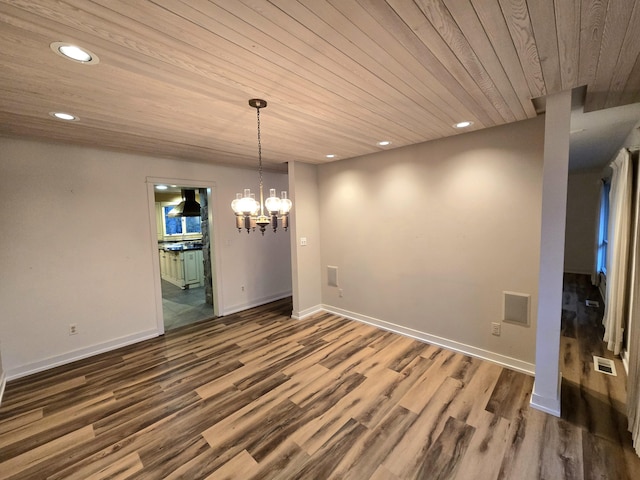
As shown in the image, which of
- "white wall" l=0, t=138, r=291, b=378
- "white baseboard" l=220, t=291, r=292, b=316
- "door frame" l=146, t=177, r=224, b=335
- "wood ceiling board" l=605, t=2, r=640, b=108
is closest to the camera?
"wood ceiling board" l=605, t=2, r=640, b=108

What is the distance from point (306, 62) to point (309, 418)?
2.67 meters

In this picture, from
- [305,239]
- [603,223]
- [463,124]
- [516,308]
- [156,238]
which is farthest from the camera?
[603,223]

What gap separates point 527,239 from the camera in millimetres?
2791

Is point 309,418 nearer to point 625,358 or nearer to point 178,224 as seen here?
point 625,358

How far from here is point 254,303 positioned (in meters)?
5.26

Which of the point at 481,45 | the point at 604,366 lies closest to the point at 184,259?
the point at 481,45

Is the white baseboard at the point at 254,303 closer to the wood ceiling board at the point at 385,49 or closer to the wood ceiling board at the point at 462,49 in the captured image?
the wood ceiling board at the point at 385,49

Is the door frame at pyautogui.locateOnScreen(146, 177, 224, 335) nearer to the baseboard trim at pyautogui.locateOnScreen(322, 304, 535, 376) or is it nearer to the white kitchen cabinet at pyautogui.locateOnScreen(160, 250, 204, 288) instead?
the baseboard trim at pyautogui.locateOnScreen(322, 304, 535, 376)

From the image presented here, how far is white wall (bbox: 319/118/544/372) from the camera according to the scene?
2822mm

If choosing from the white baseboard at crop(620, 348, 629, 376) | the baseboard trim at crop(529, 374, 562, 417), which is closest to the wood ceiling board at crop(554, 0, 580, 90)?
the baseboard trim at crop(529, 374, 562, 417)

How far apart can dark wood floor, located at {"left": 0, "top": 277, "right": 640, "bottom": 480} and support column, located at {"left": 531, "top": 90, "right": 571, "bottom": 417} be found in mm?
289

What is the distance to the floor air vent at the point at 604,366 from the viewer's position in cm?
281

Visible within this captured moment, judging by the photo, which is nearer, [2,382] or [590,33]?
[590,33]

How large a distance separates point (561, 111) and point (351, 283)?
323cm
